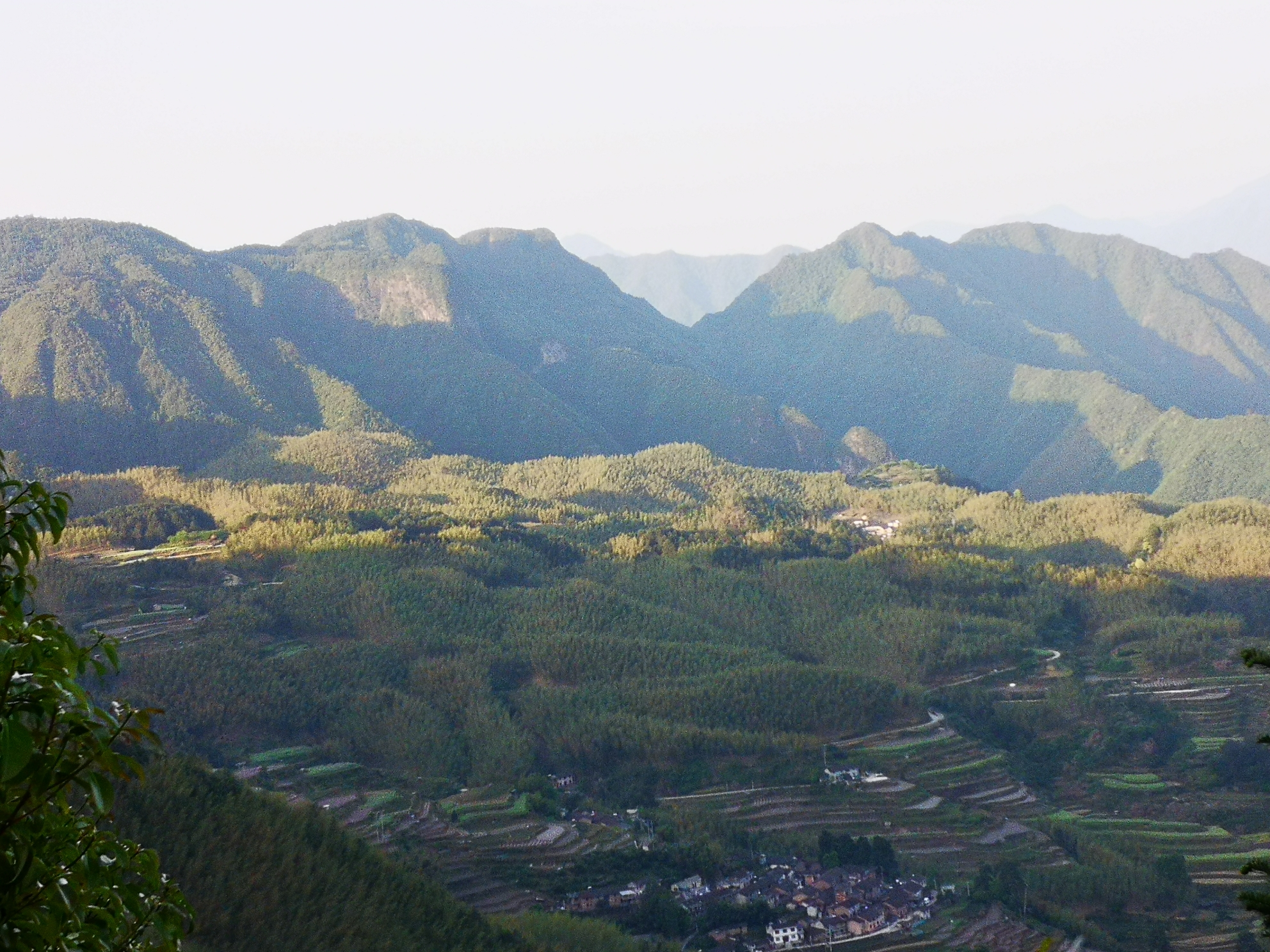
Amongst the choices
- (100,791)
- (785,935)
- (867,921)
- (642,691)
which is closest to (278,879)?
(785,935)

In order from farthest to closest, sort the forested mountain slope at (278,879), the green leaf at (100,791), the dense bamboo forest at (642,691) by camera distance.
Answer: the dense bamboo forest at (642,691) < the forested mountain slope at (278,879) < the green leaf at (100,791)

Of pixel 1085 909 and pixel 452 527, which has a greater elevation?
pixel 452 527

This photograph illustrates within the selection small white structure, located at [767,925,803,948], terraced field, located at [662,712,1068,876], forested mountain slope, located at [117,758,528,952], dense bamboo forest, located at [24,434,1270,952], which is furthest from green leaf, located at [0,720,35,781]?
terraced field, located at [662,712,1068,876]

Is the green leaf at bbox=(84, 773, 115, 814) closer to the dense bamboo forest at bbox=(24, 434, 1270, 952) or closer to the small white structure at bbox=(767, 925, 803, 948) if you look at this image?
the dense bamboo forest at bbox=(24, 434, 1270, 952)

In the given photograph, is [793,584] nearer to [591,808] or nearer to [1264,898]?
[591,808]

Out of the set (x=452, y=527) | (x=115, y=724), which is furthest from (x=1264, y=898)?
(x=452, y=527)

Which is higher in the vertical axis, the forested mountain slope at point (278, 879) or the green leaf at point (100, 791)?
the green leaf at point (100, 791)

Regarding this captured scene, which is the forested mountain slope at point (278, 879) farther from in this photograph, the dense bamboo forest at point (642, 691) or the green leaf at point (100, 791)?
the green leaf at point (100, 791)

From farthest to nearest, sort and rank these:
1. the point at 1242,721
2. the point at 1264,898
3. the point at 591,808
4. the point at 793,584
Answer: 1. the point at 793,584
2. the point at 1242,721
3. the point at 591,808
4. the point at 1264,898

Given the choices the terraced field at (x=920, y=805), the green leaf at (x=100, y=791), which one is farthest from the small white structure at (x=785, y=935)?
the green leaf at (x=100, y=791)
